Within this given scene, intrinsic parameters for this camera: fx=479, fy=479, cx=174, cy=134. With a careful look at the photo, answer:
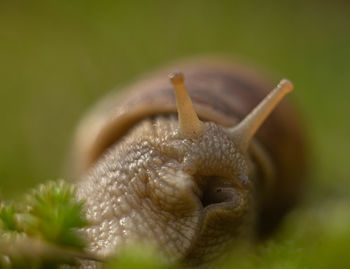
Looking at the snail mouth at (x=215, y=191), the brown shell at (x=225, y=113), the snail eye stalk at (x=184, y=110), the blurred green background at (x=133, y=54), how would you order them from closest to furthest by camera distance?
the snail eye stalk at (x=184, y=110), the snail mouth at (x=215, y=191), the brown shell at (x=225, y=113), the blurred green background at (x=133, y=54)

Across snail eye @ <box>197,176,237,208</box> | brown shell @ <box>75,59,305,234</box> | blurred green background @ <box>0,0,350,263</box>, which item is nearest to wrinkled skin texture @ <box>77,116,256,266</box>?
snail eye @ <box>197,176,237,208</box>

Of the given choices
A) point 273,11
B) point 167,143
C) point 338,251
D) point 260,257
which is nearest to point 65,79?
point 273,11

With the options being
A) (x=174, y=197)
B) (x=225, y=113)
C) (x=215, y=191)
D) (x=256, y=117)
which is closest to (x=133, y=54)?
(x=225, y=113)

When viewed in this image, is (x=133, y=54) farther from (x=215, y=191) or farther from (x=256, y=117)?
(x=215, y=191)

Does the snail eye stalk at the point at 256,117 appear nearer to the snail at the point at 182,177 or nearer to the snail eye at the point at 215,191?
the snail at the point at 182,177

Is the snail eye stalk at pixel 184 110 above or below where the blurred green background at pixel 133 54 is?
below

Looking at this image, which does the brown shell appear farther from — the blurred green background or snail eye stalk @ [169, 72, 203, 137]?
the blurred green background

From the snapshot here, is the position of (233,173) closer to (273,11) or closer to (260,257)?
(260,257)

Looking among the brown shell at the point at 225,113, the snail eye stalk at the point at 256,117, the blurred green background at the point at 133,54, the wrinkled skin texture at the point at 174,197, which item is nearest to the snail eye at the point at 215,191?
the wrinkled skin texture at the point at 174,197
